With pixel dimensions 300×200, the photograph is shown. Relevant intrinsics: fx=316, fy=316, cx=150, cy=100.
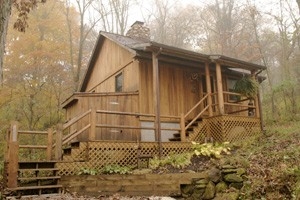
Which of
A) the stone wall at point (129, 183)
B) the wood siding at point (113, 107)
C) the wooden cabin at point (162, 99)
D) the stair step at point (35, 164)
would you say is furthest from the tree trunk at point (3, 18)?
the wood siding at point (113, 107)

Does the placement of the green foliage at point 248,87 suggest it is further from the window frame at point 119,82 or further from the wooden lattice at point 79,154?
the wooden lattice at point 79,154

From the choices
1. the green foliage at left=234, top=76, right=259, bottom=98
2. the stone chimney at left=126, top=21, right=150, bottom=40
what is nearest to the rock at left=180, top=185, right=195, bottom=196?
the green foliage at left=234, top=76, right=259, bottom=98

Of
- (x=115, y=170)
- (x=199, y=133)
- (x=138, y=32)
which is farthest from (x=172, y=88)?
(x=138, y=32)

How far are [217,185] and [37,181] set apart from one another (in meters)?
5.14

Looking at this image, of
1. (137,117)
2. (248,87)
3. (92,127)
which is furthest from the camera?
(248,87)

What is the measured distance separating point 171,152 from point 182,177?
2916mm

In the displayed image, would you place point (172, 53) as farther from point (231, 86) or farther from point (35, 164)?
point (35, 164)

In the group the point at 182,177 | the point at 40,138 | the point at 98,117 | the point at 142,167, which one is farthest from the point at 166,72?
the point at 40,138

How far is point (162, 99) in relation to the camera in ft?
45.3

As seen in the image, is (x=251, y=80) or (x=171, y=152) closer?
(x=171, y=152)

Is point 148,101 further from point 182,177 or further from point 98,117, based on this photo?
point 182,177

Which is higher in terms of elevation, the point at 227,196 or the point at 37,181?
the point at 37,181

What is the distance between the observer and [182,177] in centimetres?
872

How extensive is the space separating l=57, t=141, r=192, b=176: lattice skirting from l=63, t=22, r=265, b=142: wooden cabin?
0.61m
